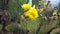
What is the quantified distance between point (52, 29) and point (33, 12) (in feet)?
0.32

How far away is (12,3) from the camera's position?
667mm

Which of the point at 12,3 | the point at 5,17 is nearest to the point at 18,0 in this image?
the point at 12,3

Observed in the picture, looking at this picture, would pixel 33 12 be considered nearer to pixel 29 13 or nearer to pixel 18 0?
pixel 29 13

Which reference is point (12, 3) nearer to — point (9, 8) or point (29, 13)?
point (9, 8)

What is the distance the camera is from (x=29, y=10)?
485 mm

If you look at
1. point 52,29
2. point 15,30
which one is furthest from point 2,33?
point 52,29

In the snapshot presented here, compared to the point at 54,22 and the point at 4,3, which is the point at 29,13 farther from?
the point at 4,3

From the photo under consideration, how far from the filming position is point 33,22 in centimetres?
50

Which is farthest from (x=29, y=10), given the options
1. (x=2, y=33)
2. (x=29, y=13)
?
(x=2, y=33)

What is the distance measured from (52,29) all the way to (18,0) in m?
0.24

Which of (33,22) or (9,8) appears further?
(9,8)

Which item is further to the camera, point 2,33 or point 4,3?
point 4,3

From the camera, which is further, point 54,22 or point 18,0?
point 18,0

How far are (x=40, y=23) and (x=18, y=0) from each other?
21cm
